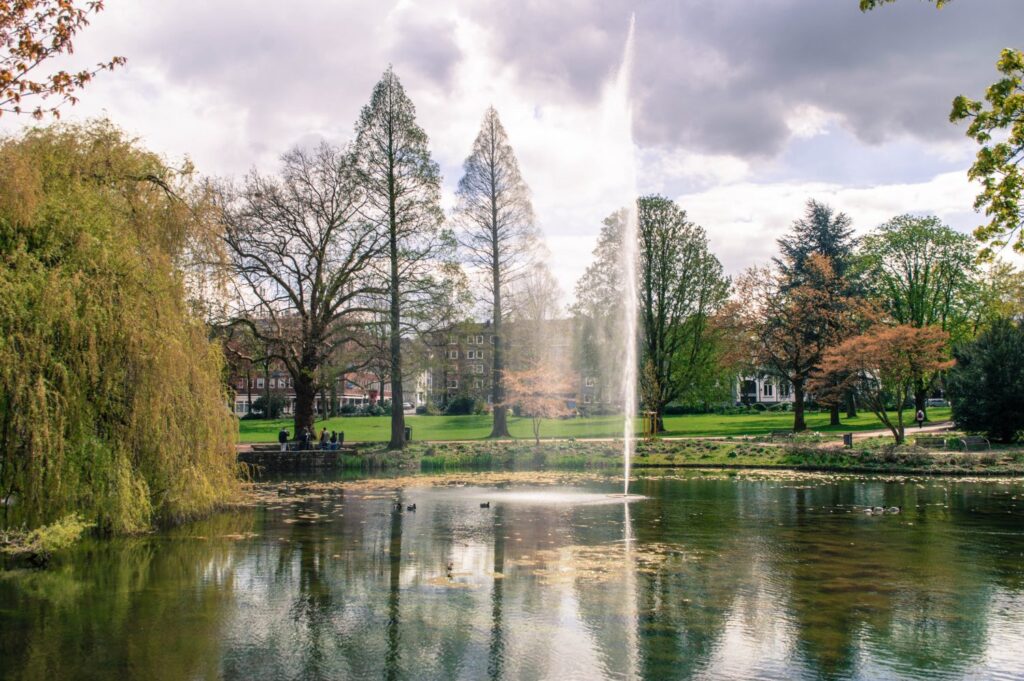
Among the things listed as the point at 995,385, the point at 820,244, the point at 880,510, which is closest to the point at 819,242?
the point at 820,244

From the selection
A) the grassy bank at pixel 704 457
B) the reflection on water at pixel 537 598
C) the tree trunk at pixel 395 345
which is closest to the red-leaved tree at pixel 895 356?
the grassy bank at pixel 704 457

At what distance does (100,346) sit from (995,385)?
39.0 metres

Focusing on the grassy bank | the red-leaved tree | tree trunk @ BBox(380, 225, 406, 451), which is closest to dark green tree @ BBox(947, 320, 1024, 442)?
the red-leaved tree

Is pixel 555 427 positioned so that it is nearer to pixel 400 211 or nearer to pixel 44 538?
pixel 400 211

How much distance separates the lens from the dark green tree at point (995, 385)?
125 ft

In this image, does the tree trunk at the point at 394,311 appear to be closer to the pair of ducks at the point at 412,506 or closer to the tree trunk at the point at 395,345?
the tree trunk at the point at 395,345

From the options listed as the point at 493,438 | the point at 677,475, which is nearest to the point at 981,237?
the point at 677,475

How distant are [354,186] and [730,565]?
32.9 metres

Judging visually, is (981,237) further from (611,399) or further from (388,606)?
(611,399)

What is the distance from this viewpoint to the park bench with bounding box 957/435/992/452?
35875mm

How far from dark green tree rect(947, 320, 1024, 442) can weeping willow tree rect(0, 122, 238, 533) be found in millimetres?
35836

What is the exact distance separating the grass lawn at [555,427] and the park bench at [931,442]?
10.8 m

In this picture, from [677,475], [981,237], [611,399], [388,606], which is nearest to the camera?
[981,237]

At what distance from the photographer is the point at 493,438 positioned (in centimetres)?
5081
